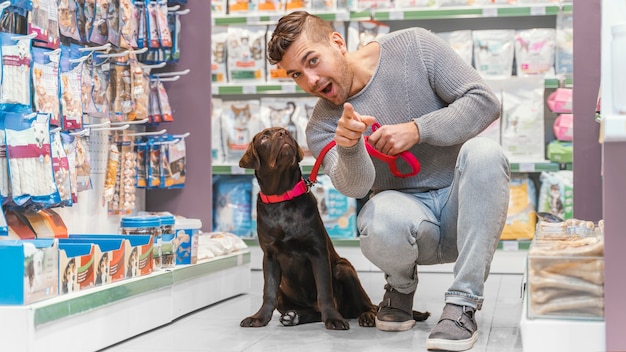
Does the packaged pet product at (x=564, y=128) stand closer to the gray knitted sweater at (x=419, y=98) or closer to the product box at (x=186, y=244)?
the gray knitted sweater at (x=419, y=98)

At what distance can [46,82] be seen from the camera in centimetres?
249

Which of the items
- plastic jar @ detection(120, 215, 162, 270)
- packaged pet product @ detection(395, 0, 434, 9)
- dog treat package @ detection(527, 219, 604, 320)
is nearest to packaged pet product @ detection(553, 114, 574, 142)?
packaged pet product @ detection(395, 0, 434, 9)

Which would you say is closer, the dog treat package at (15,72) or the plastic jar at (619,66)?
the plastic jar at (619,66)

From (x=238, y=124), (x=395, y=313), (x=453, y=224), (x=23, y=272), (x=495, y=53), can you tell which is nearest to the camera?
(x=23, y=272)

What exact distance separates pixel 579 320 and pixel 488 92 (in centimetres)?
101

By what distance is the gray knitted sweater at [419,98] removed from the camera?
95.1 inches

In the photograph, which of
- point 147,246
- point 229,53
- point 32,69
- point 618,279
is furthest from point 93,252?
point 229,53

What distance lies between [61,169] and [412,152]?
1077mm

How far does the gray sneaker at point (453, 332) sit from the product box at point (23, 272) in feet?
3.26

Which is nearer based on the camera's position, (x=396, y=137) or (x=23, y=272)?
(x=23, y=272)

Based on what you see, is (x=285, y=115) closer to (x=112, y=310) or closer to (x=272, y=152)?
(x=272, y=152)

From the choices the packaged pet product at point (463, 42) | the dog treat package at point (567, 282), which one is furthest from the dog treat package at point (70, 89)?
the packaged pet product at point (463, 42)

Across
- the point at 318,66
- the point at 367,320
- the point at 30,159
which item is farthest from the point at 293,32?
the point at 367,320

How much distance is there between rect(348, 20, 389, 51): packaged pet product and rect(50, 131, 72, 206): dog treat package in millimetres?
2466
